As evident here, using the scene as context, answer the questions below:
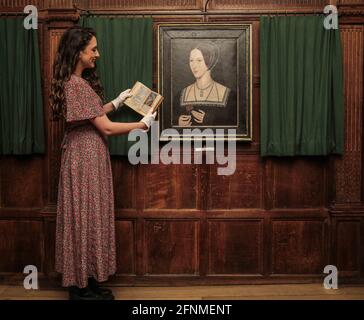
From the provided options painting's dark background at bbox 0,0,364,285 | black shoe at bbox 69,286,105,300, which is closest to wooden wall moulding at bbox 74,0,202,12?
painting's dark background at bbox 0,0,364,285

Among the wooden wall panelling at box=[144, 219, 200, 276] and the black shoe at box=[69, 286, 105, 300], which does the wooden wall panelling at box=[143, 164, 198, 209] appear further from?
the black shoe at box=[69, 286, 105, 300]

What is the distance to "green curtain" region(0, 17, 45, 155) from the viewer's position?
155 inches

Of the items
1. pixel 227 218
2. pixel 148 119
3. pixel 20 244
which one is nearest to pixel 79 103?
pixel 148 119

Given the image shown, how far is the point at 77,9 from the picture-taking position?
12.9 feet

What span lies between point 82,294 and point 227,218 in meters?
1.29

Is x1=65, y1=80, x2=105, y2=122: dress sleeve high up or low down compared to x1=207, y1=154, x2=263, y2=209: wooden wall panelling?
up

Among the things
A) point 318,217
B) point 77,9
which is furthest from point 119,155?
point 318,217

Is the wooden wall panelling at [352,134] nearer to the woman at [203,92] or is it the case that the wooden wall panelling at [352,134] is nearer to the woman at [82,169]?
the woman at [203,92]

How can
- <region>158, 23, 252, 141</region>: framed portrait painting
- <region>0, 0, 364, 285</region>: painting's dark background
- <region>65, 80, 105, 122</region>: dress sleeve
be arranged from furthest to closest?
1. <region>0, 0, 364, 285</region>: painting's dark background
2. <region>158, 23, 252, 141</region>: framed portrait painting
3. <region>65, 80, 105, 122</region>: dress sleeve

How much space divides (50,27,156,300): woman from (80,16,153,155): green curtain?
26 cm

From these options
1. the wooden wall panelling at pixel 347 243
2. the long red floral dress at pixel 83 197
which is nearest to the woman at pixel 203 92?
the long red floral dress at pixel 83 197

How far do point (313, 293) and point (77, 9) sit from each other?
115 inches

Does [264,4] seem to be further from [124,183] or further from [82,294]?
[82,294]

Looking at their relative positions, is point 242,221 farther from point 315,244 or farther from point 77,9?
point 77,9
